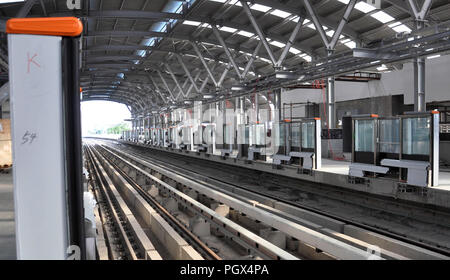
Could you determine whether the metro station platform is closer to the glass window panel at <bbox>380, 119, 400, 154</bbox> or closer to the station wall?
the glass window panel at <bbox>380, 119, 400, 154</bbox>

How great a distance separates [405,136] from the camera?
10.5 metres

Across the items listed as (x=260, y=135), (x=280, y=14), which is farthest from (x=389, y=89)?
(x=260, y=135)

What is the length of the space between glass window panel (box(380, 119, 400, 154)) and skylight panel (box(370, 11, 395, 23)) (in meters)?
10.8

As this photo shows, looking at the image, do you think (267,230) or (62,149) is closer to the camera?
(62,149)

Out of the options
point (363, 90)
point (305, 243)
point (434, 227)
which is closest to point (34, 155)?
point (305, 243)

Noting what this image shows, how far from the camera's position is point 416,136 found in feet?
33.3

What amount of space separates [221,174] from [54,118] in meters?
18.2

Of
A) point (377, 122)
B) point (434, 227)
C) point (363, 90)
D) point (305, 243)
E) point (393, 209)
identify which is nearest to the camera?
point (305, 243)

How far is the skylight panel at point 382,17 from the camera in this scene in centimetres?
1948

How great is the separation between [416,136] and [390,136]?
3.61 feet

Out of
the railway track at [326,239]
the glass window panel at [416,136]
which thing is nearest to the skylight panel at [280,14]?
the glass window panel at [416,136]

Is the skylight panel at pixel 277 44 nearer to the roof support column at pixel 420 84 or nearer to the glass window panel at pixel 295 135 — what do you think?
the glass window panel at pixel 295 135

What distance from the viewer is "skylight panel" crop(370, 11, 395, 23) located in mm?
19481

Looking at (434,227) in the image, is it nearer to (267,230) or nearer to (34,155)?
(267,230)
